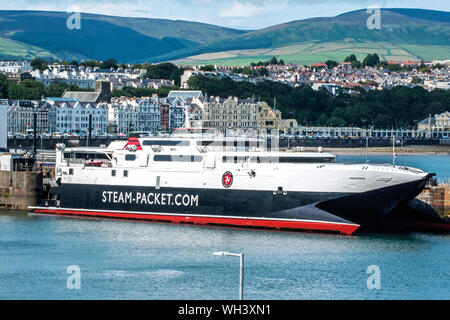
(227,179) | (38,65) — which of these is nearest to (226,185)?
(227,179)

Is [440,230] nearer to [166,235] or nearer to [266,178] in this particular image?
[266,178]

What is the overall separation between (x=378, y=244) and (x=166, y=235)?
8674mm

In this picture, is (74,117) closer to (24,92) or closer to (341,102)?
(24,92)

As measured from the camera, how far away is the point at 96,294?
102 feet

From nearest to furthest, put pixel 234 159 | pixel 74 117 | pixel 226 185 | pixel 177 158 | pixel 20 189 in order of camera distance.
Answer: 1. pixel 226 185
2. pixel 234 159
3. pixel 177 158
4. pixel 20 189
5. pixel 74 117

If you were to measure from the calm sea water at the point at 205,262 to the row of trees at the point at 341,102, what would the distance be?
130 metres

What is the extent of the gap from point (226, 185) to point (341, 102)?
145m

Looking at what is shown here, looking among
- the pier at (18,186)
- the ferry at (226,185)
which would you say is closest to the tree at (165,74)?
the pier at (18,186)

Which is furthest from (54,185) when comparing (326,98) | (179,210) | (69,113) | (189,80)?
(326,98)

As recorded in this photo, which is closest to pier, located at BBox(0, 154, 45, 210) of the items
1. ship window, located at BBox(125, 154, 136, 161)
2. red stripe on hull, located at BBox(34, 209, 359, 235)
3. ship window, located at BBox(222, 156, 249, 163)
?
red stripe on hull, located at BBox(34, 209, 359, 235)

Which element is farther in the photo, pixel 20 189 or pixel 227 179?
pixel 20 189

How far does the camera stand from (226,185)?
44062mm

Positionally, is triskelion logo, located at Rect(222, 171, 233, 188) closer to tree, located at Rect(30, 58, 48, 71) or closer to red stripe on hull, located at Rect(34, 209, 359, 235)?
red stripe on hull, located at Rect(34, 209, 359, 235)
